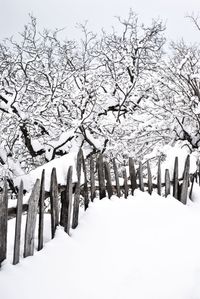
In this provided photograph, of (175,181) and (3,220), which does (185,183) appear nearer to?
(175,181)

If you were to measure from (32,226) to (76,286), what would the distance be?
550 mm

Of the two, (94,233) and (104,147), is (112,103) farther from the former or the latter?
(94,233)

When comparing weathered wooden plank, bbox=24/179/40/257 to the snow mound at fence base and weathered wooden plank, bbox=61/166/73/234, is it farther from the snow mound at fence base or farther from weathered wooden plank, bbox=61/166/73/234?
weathered wooden plank, bbox=61/166/73/234

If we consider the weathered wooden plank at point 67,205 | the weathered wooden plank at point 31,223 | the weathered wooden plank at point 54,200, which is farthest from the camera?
the weathered wooden plank at point 67,205

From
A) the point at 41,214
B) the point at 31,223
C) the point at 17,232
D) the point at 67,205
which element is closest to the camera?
the point at 17,232

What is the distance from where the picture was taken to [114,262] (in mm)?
2607

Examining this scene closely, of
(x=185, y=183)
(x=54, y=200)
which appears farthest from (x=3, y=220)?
(x=185, y=183)

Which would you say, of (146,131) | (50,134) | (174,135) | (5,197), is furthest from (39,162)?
(5,197)

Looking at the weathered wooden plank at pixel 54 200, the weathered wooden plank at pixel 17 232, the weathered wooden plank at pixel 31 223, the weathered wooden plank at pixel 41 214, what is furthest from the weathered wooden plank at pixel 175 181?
the weathered wooden plank at pixel 17 232

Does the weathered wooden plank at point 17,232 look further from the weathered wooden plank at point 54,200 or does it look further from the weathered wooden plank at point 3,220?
the weathered wooden plank at point 54,200

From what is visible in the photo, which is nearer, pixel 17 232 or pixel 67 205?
pixel 17 232

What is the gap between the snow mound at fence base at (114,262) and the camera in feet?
6.81

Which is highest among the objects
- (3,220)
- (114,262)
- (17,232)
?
(3,220)

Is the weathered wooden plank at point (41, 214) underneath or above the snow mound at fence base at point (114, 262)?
above
